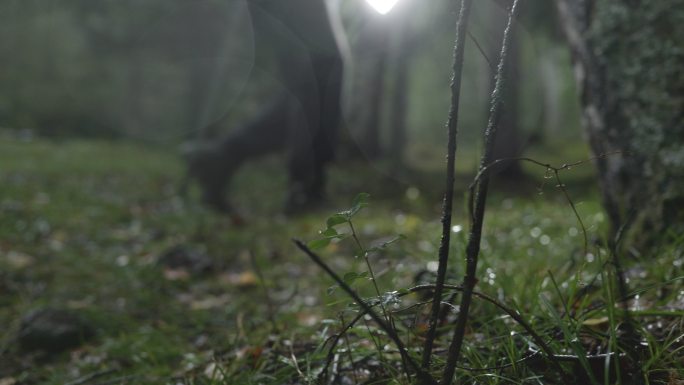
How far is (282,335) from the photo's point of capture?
73.7 inches

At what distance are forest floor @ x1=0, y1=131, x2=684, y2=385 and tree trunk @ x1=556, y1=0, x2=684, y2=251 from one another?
0.22 metres

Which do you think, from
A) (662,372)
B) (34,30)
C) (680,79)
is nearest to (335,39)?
(680,79)

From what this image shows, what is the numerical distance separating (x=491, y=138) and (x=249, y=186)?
8.81 metres

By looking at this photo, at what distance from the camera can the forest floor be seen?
1525 millimetres

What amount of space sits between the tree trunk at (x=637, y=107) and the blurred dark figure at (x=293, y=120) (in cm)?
387

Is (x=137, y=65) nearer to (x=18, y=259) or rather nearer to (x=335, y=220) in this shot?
(x=18, y=259)

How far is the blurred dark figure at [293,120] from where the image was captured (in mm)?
6191

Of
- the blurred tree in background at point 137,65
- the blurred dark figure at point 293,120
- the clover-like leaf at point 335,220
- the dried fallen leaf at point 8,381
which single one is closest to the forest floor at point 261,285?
the dried fallen leaf at point 8,381

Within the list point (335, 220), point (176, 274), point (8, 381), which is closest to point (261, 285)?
point (176, 274)

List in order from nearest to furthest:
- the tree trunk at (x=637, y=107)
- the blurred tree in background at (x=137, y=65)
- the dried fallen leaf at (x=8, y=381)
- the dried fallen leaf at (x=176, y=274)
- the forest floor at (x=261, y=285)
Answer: the forest floor at (x=261, y=285), the dried fallen leaf at (x=8, y=381), the tree trunk at (x=637, y=107), the dried fallen leaf at (x=176, y=274), the blurred tree in background at (x=137, y=65)

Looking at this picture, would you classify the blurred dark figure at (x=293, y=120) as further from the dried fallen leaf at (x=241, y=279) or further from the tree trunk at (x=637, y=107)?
the tree trunk at (x=637, y=107)

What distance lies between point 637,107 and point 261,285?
2348 mm

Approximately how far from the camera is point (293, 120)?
6.61 m

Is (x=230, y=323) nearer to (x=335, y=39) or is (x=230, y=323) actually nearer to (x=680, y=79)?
(x=680, y=79)
